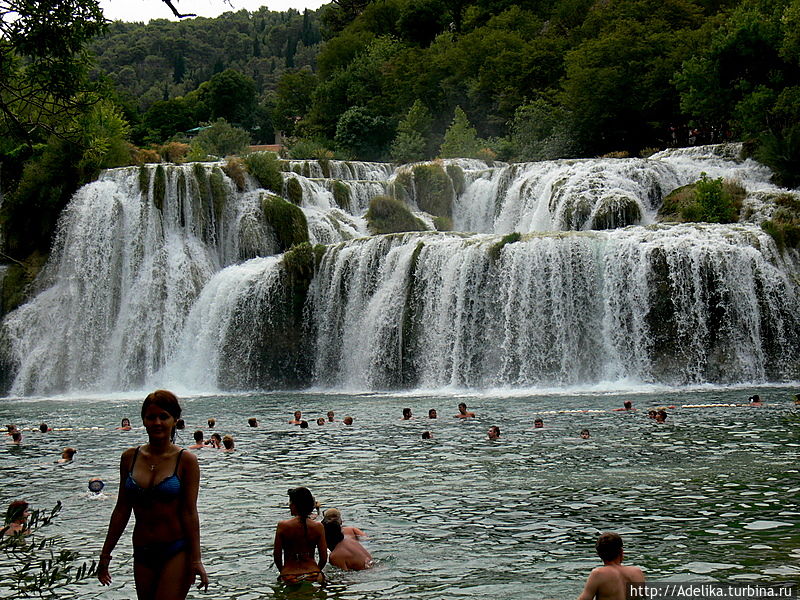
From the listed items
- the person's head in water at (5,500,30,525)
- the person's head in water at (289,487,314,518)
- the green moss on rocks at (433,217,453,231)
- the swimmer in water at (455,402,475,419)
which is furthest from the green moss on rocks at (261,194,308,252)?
A: the person's head in water at (5,500,30,525)

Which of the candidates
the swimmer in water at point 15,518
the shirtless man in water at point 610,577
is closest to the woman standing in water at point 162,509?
the swimmer in water at point 15,518

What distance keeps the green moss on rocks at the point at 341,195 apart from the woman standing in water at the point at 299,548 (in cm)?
3159

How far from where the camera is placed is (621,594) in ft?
23.7

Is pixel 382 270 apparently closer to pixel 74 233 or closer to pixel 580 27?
pixel 74 233

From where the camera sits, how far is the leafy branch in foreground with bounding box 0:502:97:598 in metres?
5.26

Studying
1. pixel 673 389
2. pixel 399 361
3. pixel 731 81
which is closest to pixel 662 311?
pixel 673 389

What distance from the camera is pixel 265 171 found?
3834 cm

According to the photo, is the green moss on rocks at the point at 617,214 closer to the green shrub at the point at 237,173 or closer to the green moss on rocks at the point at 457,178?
the green moss on rocks at the point at 457,178

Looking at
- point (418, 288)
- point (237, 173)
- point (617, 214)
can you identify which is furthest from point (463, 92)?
point (418, 288)

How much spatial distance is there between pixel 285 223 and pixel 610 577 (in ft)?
98.3

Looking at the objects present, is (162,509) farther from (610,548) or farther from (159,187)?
(159,187)

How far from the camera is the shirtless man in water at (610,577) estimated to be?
720 cm

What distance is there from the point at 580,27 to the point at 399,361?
3363cm

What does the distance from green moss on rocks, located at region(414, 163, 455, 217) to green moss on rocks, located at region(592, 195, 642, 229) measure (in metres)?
10.1
